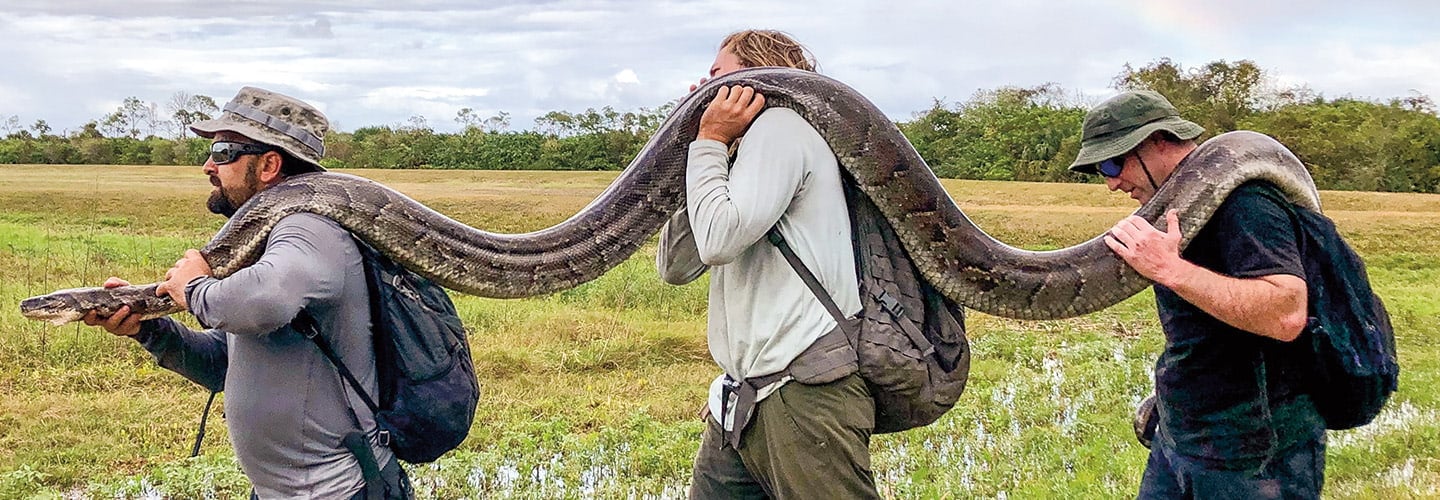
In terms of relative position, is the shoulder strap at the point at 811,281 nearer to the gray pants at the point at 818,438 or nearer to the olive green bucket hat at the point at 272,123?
the gray pants at the point at 818,438

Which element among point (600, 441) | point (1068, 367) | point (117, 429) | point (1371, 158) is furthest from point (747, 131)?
point (1371, 158)

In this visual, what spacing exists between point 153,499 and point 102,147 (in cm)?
6571

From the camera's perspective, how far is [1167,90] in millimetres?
56438

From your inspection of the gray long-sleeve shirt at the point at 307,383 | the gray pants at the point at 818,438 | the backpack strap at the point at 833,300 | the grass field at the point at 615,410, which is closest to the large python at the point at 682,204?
the gray long-sleeve shirt at the point at 307,383

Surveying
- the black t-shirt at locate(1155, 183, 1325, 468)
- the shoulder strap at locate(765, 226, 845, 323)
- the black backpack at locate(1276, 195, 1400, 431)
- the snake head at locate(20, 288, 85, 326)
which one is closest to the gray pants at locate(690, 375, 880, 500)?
the shoulder strap at locate(765, 226, 845, 323)

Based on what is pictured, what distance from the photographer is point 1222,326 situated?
3.96m

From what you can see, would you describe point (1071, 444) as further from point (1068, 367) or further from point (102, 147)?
point (102, 147)

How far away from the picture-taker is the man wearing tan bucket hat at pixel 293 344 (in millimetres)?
3770

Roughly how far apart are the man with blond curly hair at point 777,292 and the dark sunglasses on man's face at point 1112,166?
1110mm

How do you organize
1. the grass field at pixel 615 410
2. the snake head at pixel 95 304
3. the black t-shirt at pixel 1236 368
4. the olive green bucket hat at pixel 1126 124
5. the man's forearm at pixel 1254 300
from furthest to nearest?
the grass field at pixel 615 410 → the olive green bucket hat at pixel 1126 124 → the snake head at pixel 95 304 → the black t-shirt at pixel 1236 368 → the man's forearm at pixel 1254 300

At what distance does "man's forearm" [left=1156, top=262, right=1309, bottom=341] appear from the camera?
360cm

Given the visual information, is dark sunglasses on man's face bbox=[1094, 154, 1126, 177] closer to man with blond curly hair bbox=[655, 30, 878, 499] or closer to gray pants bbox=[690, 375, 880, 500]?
man with blond curly hair bbox=[655, 30, 878, 499]

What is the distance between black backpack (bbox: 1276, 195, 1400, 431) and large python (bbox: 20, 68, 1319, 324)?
24 centimetres

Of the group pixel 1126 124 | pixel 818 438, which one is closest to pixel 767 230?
pixel 818 438
